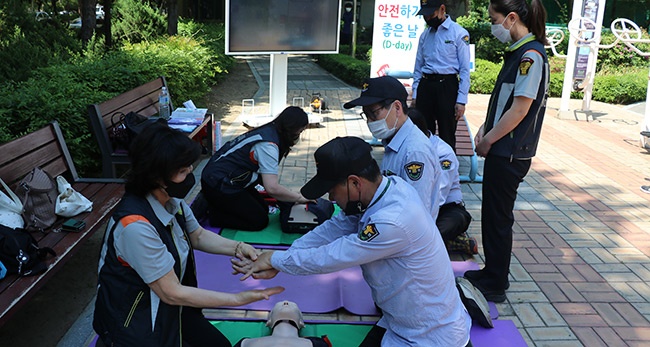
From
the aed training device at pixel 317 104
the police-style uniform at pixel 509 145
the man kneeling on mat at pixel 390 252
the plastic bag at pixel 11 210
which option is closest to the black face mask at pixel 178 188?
the man kneeling on mat at pixel 390 252

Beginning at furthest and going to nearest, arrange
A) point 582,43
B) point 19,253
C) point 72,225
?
point 582,43 → point 72,225 → point 19,253

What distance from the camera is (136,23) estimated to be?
15211 mm

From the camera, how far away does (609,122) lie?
11078 millimetres

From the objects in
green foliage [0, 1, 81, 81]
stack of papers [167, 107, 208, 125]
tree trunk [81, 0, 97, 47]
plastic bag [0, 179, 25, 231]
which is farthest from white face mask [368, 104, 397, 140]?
tree trunk [81, 0, 97, 47]

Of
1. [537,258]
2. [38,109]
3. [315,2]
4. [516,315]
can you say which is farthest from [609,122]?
[38,109]

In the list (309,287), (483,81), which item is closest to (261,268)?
(309,287)

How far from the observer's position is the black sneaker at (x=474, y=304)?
3646mm

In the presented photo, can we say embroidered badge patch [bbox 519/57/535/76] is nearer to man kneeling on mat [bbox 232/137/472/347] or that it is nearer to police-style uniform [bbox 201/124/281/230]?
man kneeling on mat [bbox 232/137/472/347]

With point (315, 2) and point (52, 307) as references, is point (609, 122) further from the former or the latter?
point (52, 307)

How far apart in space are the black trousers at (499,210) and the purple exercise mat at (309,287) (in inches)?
16.6

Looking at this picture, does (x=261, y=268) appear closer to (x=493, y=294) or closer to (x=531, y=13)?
(x=493, y=294)

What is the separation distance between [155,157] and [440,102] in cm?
451

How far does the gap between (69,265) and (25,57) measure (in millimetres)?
7014

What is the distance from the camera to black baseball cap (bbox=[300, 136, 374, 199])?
254 centimetres
